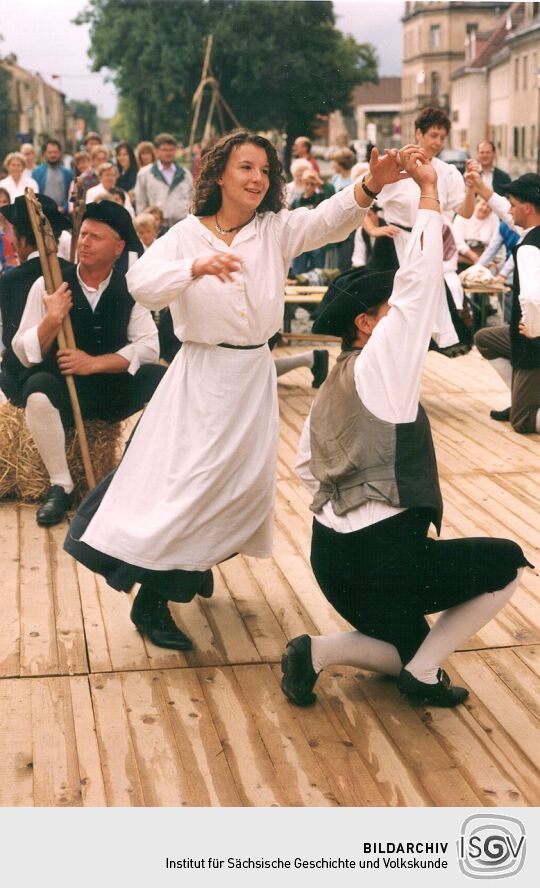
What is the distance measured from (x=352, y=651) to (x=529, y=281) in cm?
369

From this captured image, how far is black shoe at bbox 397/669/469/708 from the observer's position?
3.54 m

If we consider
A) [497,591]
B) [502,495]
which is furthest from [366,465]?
[502,495]

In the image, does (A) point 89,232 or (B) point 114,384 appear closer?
(A) point 89,232

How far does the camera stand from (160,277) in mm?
3568

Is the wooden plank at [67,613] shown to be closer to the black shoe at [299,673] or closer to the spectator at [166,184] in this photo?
the black shoe at [299,673]

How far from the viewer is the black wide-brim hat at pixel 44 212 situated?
5.70 metres

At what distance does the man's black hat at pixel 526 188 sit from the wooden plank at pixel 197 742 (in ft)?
13.1

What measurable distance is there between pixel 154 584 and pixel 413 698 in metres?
0.93

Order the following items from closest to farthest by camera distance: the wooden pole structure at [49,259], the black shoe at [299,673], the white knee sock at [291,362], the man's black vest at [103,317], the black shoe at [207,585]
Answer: the black shoe at [299,673] → the black shoe at [207,585] → the wooden pole structure at [49,259] → the man's black vest at [103,317] → the white knee sock at [291,362]

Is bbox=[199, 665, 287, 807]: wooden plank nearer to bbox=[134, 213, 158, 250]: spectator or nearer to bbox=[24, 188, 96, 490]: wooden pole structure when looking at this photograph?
bbox=[24, 188, 96, 490]: wooden pole structure

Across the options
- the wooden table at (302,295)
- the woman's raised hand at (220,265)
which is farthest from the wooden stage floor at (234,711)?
the wooden table at (302,295)

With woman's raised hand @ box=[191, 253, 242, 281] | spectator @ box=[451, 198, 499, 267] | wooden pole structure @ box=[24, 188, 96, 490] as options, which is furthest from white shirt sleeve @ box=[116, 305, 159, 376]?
spectator @ box=[451, 198, 499, 267]
